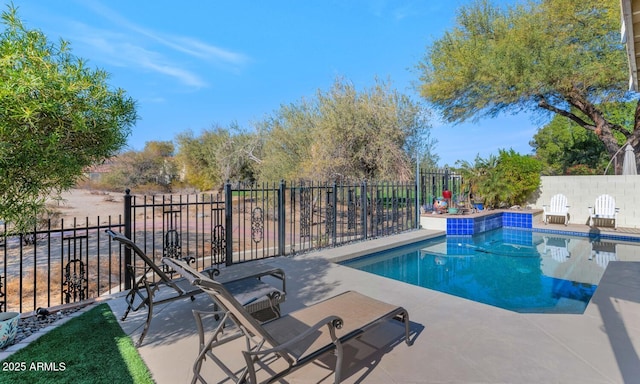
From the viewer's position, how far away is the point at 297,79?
14.8m

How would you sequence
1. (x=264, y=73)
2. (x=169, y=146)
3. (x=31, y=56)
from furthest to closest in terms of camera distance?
1. (x=169, y=146)
2. (x=264, y=73)
3. (x=31, y=56)

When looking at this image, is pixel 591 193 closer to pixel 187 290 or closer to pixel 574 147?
pixel 187 290

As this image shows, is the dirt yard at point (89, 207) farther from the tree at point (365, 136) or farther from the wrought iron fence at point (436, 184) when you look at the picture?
the wrought iron fence at point (436, 184)

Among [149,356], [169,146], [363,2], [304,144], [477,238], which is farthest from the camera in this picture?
[169,146]

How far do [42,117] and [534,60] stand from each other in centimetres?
1408

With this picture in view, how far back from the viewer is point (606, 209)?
33.9ft

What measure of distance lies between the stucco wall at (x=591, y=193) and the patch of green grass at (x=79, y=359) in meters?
14.4

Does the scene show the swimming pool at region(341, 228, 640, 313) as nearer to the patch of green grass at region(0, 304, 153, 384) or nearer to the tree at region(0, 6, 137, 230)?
the patch of green grass at region(0, 304, 153, 384)

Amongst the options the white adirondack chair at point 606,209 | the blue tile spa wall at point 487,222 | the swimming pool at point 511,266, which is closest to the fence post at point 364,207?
the swimming pool at point 511,266

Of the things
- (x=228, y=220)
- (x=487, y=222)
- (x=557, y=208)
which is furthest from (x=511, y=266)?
(x=557, y=208)

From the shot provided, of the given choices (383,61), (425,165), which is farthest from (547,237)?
(383,61)

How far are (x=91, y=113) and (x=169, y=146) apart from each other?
30.9m

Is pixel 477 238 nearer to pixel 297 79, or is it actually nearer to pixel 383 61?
pixel 383 61

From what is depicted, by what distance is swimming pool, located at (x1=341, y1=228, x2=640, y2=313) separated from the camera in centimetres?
482
